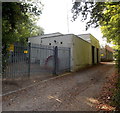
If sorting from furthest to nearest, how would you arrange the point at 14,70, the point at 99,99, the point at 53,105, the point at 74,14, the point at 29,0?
the point at 74,14 → the point at 29,0 → the point at 14,70 → the point at 99,99 → the point at 53,105

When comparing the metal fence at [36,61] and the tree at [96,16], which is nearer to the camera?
the metal fence at [36,61]

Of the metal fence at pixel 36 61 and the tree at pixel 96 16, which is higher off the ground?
the tree at pixel 96 16

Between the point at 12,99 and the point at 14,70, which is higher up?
the point at 14,70

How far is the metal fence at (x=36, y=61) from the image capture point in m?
5.31

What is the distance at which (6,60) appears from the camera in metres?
4.57

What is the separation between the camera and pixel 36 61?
734cm

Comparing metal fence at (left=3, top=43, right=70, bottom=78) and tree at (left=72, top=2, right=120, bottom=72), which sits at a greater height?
tree at (left=72, top=2, right=120, bottom=72)

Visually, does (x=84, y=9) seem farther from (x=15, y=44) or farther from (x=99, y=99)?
(x=99, y=99)

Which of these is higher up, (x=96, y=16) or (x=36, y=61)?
(x=96, y=16)

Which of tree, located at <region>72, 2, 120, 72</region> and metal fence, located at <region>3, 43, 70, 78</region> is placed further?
tree, located at <region>72, 2, 120, 72</region>

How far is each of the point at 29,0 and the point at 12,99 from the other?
22.6 ft

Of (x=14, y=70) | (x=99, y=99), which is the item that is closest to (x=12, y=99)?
(x=14, y=70)

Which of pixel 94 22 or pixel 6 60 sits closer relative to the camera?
pixel 6 60

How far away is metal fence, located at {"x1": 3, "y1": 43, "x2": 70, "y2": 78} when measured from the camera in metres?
5.31
